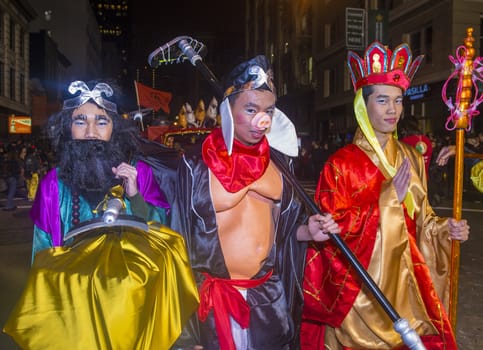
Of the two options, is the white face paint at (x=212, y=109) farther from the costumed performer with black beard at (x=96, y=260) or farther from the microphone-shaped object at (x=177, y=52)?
the costumed performer with black beard at (x=96, y=260)

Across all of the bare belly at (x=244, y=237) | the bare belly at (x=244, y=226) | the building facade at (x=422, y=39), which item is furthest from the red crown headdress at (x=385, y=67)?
the building facade at (x=422, y=39)

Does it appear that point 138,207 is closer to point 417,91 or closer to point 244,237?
point 244,237

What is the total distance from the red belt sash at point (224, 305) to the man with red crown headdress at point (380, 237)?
0.68 m

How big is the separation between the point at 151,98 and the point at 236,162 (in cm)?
1235

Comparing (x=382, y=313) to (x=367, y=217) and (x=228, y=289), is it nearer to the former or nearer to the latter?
(x=367, y=217)

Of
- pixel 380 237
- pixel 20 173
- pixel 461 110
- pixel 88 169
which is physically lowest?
pixel 380 237

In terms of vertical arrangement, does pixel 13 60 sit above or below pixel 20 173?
above

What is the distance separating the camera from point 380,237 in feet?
9.39

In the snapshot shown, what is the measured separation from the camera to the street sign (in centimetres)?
1578

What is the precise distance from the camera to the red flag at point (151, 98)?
14.1 meters

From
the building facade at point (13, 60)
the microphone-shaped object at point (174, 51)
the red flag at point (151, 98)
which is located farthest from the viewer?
the building facade at point (13, 60)

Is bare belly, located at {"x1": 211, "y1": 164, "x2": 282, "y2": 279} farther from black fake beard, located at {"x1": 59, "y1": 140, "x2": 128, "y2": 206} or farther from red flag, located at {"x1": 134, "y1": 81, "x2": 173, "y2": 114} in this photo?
red flag, located at {"x1": 134, "y1": 81, "x2": 173, "y2": 114}

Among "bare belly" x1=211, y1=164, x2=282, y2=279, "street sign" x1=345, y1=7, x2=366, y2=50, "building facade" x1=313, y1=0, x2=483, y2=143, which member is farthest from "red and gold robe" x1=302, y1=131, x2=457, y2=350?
"street sign" x1=345, y1=7, x2=366, y2=50

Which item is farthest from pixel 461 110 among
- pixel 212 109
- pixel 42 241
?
pixel 212 109
